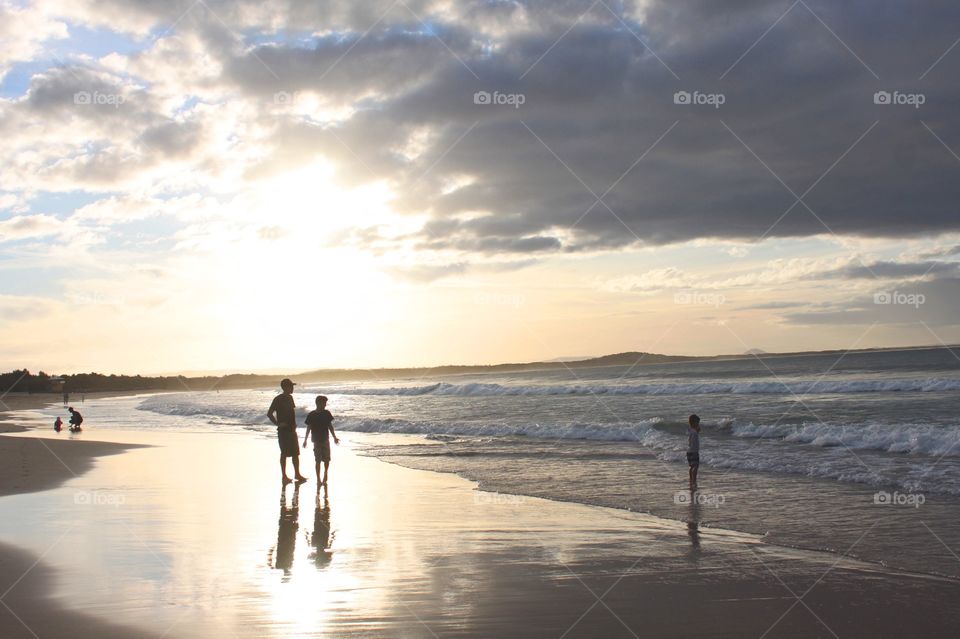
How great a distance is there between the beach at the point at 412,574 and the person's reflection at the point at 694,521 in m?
0.07

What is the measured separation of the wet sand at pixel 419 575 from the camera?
594 centimetres

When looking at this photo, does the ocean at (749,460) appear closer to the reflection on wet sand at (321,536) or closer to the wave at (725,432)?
the wave at (725,432)

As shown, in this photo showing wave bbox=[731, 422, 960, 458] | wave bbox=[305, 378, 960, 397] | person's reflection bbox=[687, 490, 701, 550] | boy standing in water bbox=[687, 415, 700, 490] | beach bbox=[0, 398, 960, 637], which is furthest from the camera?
wave bbox=[305, 378, 960, 397]

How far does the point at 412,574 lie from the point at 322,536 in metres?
2.22

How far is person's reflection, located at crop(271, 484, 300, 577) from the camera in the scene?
7746mm

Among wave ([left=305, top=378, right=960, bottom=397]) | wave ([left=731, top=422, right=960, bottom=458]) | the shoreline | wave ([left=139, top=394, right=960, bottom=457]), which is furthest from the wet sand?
wave ([left=305, top=378, right=960, bottom=397])

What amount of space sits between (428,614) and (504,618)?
638mm

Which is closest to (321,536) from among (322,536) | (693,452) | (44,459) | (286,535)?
(322,536)

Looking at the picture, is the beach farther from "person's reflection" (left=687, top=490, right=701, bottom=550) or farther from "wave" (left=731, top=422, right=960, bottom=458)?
"wave" (left=731, top=422, right=960, bottom=458)

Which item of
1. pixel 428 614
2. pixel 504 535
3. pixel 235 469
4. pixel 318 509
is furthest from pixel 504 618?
pixel 235 469

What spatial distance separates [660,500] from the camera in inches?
496

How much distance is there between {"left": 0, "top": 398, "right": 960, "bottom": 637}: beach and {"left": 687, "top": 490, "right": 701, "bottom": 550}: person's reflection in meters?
0.07

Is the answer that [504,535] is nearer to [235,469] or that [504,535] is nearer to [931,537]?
[931,537]

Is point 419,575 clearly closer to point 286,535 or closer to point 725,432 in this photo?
point 286,535
